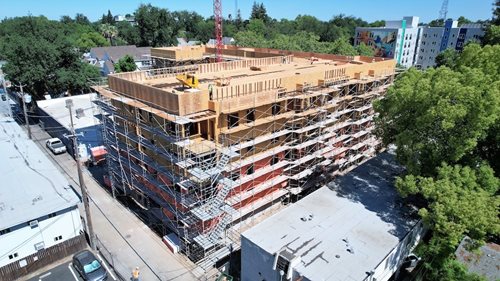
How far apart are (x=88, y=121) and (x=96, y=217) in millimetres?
17030

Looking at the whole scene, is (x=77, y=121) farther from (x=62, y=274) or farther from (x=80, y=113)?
(x=62, y=274)

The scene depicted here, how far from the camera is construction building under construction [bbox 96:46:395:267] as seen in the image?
2041 cm

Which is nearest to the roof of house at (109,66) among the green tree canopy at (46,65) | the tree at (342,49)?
the green tree canopy at (46,65)

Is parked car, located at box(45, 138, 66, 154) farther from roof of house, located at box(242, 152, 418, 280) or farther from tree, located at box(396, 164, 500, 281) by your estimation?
tree, located at box(396, 164, 500, 281)

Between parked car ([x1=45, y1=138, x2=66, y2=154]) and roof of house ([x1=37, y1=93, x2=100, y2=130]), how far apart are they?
2916 millimetres

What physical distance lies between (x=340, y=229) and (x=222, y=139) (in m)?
9.43

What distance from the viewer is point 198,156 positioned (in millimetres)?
19359

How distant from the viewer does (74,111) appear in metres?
41.1

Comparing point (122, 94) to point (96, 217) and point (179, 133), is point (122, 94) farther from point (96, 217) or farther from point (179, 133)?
point (96, 217)

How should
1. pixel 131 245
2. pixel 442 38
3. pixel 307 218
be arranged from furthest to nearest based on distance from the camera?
pixel 442 38 → pixel 131 245 → pixel 307 218

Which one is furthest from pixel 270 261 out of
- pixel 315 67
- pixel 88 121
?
pixel 88 121

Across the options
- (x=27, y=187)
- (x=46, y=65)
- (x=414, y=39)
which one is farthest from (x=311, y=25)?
(x=27, y=187)

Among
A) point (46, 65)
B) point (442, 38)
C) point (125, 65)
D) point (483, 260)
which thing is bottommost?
point (483, 260)

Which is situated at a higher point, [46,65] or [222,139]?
[46,65]
